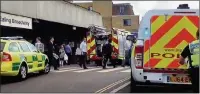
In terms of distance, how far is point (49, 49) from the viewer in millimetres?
19062

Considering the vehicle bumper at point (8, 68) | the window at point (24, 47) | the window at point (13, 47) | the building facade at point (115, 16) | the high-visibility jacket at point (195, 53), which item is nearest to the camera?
the high-visibility jacket at point (195, 53)

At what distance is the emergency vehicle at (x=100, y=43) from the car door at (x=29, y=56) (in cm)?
1038

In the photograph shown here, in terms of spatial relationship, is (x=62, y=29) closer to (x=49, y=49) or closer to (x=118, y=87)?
(x=49, y=49)

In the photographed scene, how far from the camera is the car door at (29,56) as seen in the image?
14.5 m

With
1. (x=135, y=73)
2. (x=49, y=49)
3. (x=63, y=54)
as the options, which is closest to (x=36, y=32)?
(x=63, y=54)

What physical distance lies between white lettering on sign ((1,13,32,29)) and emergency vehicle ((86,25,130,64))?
208 inches

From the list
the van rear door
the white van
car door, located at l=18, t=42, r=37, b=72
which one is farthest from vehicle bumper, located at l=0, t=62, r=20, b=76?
the van rear door

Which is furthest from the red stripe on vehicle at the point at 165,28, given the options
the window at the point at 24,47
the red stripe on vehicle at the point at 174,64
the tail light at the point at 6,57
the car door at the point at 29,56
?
the window at the point at 24,47

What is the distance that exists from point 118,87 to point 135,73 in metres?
2.30

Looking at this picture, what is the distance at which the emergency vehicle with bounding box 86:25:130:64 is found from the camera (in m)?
25.6

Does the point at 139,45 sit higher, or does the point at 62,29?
the point at 62,29

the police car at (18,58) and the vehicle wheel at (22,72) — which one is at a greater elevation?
the police car at (18,58)

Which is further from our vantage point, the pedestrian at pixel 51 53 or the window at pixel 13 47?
the pedestrian at pixel 51 53

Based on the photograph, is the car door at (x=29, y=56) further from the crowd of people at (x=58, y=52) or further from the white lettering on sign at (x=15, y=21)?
the white lettering on sign at (x=15, y=21)
